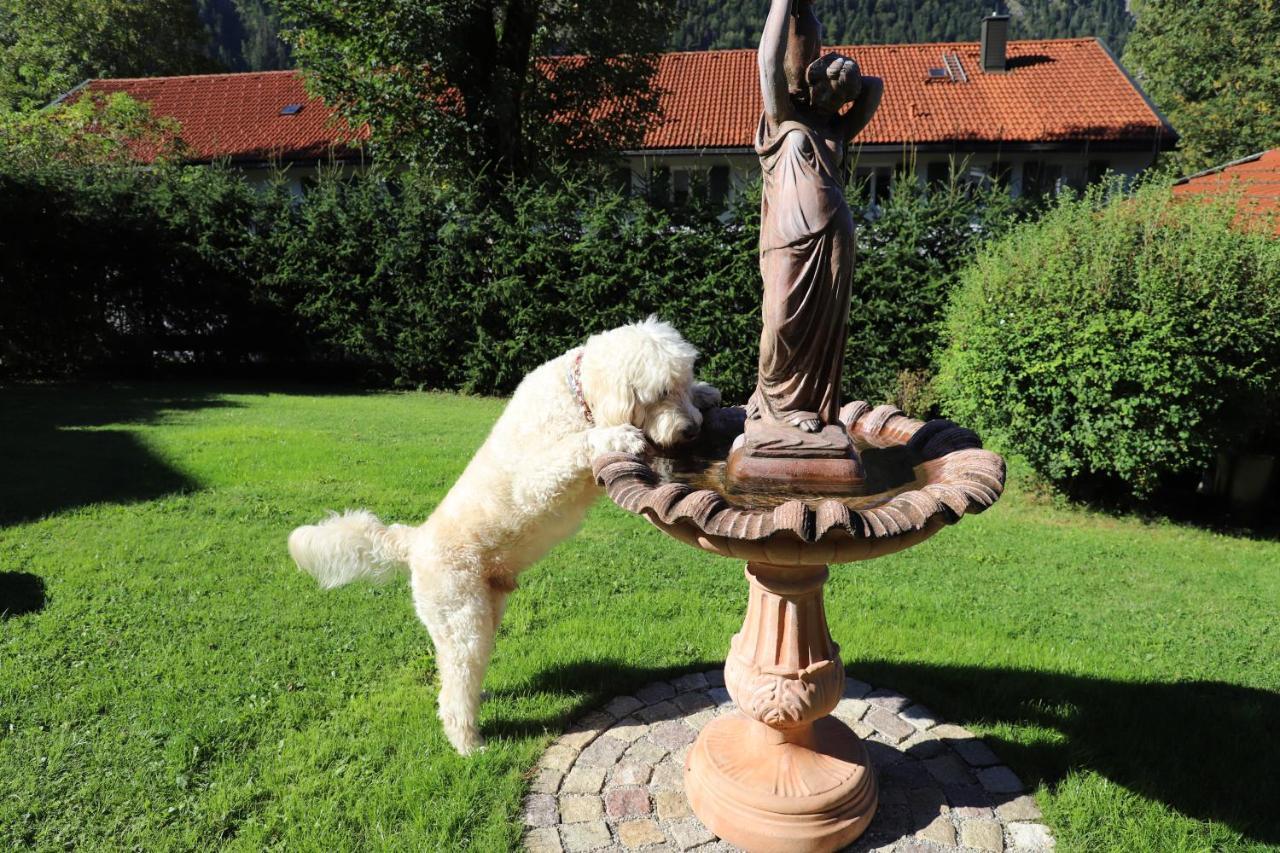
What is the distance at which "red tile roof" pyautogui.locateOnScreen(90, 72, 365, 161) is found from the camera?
907 inches

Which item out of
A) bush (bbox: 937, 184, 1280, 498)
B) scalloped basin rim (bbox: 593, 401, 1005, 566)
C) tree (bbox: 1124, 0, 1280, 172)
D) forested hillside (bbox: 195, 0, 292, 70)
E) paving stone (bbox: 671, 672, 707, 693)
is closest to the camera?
scalloped basin rim (bbox: 593, 401, 1005, 566)

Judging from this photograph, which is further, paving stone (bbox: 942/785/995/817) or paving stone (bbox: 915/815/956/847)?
paving stone (bbox: 942/785/995/817)

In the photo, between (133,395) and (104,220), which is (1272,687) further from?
(104,220)

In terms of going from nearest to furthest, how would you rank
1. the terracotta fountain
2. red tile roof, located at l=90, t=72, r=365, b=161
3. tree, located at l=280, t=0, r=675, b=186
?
the terracotta fountain → tree, located at l=280, t=0, r=675, b=186 → red tile roof, located at l=90, t=72, r=365, b=161

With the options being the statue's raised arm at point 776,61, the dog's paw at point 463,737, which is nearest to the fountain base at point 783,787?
the dog's paw at point 463,737

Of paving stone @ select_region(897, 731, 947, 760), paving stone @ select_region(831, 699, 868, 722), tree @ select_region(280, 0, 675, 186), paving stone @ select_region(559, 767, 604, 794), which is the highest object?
tree @ select_region(280, 0, 675, 186)

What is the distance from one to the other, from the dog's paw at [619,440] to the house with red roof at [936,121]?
1591cm

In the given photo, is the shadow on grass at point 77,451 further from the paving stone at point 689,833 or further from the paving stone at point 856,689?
the paving stone at point 856,689

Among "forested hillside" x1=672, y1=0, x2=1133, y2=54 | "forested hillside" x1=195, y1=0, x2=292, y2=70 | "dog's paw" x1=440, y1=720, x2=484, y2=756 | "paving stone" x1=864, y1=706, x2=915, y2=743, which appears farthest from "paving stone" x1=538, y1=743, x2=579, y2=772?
"forested hillside" x1=195, y1=0, x2=292, y2=70

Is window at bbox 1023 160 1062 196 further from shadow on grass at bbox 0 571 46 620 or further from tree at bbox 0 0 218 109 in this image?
tree at bbox 0 0 218 109

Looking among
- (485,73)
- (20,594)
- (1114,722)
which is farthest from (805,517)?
(485,73)

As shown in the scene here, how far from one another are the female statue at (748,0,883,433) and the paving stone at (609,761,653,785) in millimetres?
1759

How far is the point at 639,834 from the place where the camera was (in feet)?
10.1

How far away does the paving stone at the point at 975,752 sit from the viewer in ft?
11.5
